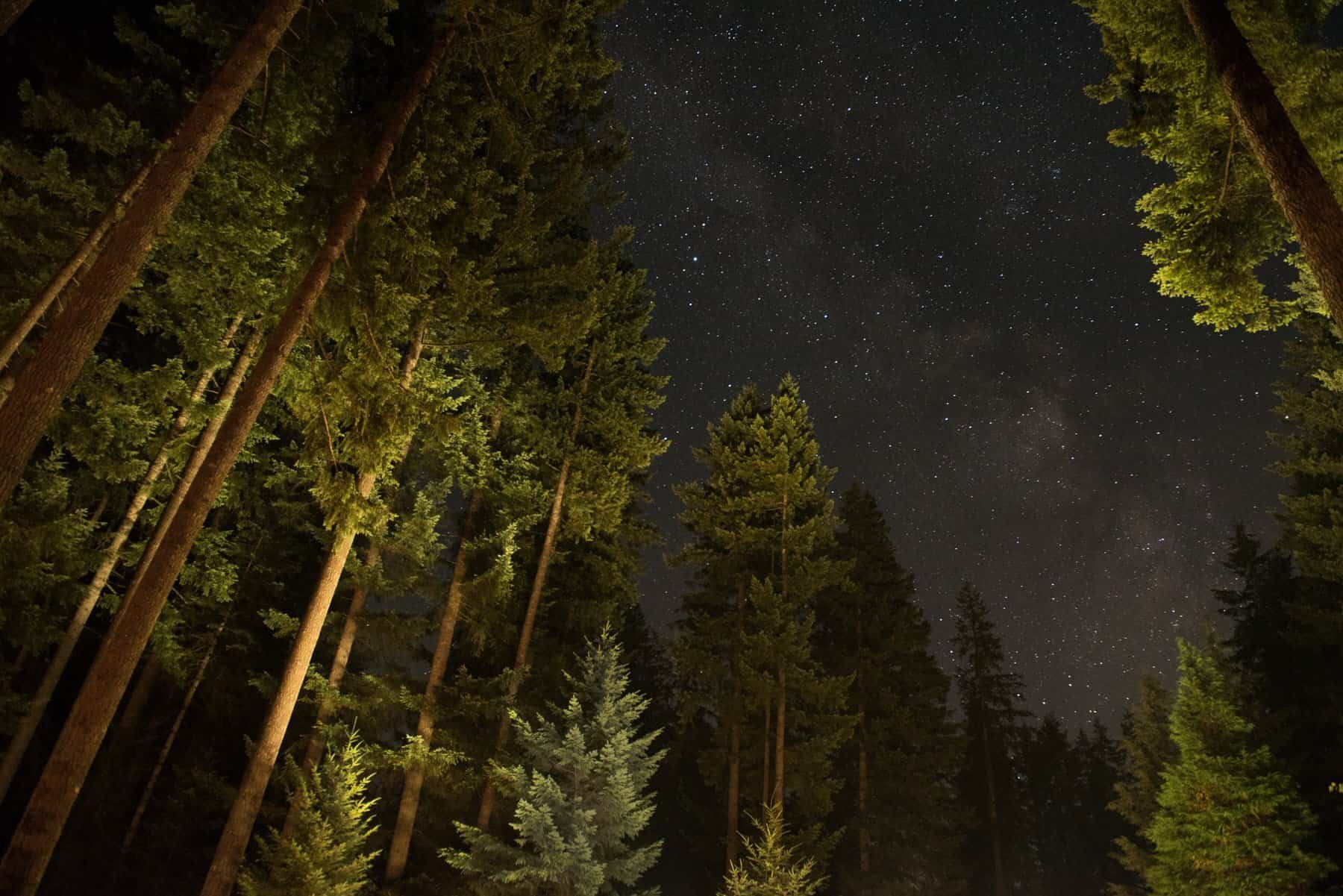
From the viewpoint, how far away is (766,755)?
20.2m

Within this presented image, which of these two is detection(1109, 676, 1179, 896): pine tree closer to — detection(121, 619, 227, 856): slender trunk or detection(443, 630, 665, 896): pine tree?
detection(443, 630, 665, 896): pine tree

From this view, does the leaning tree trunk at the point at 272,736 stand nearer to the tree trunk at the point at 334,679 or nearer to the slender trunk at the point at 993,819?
A: the tree trunk at the point at 334,679

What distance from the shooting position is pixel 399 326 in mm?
10461

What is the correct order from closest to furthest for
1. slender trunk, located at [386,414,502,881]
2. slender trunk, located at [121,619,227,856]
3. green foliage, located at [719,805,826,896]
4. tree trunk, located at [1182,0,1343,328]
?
tree trunk, located at [1182,0,1343,328], green foliage, located at [719,805,826,896], slender trunk, located at [386,414,502,881], slender trunk, located at [121,619,227,856]

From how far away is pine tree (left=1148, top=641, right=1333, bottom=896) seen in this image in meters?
16.1

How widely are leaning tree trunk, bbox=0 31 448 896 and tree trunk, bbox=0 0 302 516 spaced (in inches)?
6.1

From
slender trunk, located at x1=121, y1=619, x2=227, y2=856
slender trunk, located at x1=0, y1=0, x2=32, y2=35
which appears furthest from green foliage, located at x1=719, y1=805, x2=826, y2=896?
slender trunk, located at x1=0, y1=0, x2=32, y2=35

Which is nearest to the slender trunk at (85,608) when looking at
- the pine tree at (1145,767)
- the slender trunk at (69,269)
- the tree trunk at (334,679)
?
the slender trunk at (69,269)

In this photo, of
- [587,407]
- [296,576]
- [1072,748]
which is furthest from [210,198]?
[1072,748]

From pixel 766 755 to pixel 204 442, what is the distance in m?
16.5

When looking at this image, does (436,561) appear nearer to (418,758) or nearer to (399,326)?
(418,758)

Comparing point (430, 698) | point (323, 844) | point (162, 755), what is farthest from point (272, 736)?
point (162, 755)

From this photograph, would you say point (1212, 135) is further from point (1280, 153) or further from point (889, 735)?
point (889, 735)

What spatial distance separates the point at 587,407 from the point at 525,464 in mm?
3213
